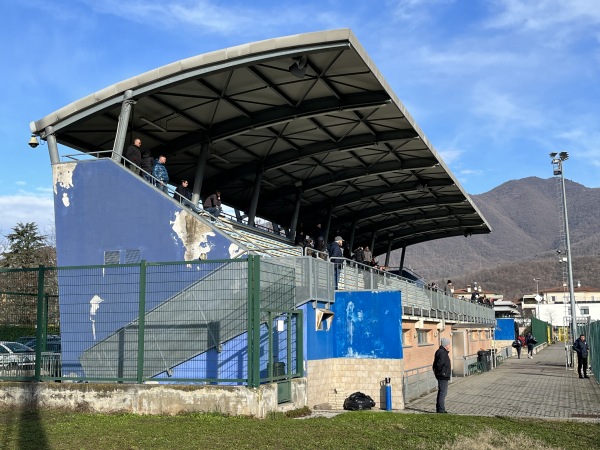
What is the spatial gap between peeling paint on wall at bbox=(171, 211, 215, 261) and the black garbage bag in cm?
554

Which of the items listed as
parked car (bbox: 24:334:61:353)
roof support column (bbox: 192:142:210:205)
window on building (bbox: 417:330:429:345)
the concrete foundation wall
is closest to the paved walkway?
window on building (bbox: 417:330:429:345)

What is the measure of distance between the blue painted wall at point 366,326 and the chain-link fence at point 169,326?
3858 millimetres

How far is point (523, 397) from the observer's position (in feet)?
68.5

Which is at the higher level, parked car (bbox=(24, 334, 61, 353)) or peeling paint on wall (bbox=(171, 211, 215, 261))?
peeling paint on wall (bbox=(171, 211, 215, 261))

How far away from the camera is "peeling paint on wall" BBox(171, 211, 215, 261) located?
55.6 ft

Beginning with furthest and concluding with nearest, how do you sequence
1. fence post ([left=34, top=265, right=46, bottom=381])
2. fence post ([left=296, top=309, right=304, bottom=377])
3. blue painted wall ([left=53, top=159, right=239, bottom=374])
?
fence post ([left=296, top=309, right=304, bottom=377]) → blue painted wall ([left=53, top=159, right=239, bottom=374]) → fence post ([left=34, top=265, right=46, bottom=381])

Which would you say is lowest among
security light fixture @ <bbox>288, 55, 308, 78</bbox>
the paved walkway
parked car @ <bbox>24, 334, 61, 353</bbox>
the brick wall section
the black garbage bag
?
the paved walkway

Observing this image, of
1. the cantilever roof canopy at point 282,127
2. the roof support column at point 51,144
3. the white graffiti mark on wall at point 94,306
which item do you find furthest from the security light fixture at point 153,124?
the white graffiti mark on wall at point 94,306

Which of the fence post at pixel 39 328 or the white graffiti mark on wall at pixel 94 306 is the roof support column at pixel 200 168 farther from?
the fence post at pixel 39 328

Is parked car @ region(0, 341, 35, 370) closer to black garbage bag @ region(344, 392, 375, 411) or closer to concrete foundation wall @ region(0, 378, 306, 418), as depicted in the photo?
concrete foundation wall @ region(0, 378, 306, 418)

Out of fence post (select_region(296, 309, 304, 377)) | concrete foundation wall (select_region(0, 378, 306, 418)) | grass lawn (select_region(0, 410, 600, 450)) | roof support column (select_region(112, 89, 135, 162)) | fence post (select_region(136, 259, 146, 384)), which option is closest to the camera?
grass lawn (select_region(0, 410, 600, 450))

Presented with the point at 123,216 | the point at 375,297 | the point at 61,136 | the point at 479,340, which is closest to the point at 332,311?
the point at 375,297

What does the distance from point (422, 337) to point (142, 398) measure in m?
14.9

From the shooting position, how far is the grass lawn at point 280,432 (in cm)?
1023
